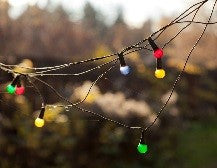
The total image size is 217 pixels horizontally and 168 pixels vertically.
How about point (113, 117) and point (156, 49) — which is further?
point (113, 117)

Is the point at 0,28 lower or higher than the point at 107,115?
higher

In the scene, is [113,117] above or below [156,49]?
above

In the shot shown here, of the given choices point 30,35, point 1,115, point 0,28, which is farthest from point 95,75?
point 30,35

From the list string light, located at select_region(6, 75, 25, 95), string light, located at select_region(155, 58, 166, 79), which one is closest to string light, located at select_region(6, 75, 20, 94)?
string light, located at select_region(6, 75, 25, 95)

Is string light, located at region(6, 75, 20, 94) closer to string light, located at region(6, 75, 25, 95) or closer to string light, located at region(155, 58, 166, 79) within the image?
string light, located at region(6, 75, 25, 95)

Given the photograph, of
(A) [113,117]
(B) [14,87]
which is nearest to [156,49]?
(B) [14,87]

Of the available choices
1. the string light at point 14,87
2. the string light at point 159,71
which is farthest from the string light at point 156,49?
the string light at point 14,87

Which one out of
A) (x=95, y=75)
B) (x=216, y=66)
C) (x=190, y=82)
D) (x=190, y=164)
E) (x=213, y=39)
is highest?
(x=213, y=39)

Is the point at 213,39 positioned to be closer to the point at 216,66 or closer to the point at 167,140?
the point at 216,66

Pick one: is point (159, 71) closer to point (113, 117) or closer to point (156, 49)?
point (156, 49)

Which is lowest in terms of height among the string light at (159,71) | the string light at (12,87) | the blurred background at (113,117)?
the string light at (159,71)

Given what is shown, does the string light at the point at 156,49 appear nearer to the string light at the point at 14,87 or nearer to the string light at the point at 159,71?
the string light at the point at 159,71
